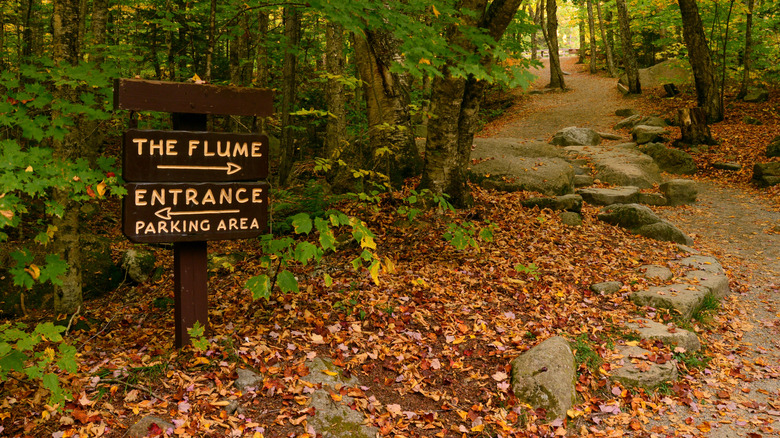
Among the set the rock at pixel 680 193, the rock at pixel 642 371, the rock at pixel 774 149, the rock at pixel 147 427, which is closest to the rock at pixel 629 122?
the rock at pixel 774 149

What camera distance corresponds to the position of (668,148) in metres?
14.5

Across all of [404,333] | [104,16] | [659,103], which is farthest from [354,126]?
[659,103]

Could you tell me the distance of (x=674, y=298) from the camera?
6566 mm

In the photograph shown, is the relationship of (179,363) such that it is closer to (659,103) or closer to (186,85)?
(186,85)

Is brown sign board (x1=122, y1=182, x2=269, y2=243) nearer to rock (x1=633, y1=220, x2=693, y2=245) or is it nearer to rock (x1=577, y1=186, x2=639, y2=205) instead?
rock (x1=633, y1=220, x2=693, y2=245)

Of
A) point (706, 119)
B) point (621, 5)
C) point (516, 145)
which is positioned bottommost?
point (516, 145)

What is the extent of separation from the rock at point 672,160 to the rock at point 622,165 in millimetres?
497

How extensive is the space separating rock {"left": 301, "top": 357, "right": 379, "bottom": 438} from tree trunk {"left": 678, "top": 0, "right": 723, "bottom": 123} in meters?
16.4

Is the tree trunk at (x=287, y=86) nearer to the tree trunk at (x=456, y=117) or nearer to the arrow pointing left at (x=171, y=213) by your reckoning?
the tree trunk at (x=456, y=117)

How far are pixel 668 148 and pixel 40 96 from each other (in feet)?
50.0

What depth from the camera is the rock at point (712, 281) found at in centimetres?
716

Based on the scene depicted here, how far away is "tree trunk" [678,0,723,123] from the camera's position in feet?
50.2

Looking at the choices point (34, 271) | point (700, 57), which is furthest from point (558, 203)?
point (700, 57)

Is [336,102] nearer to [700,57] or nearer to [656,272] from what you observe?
[656,272]
